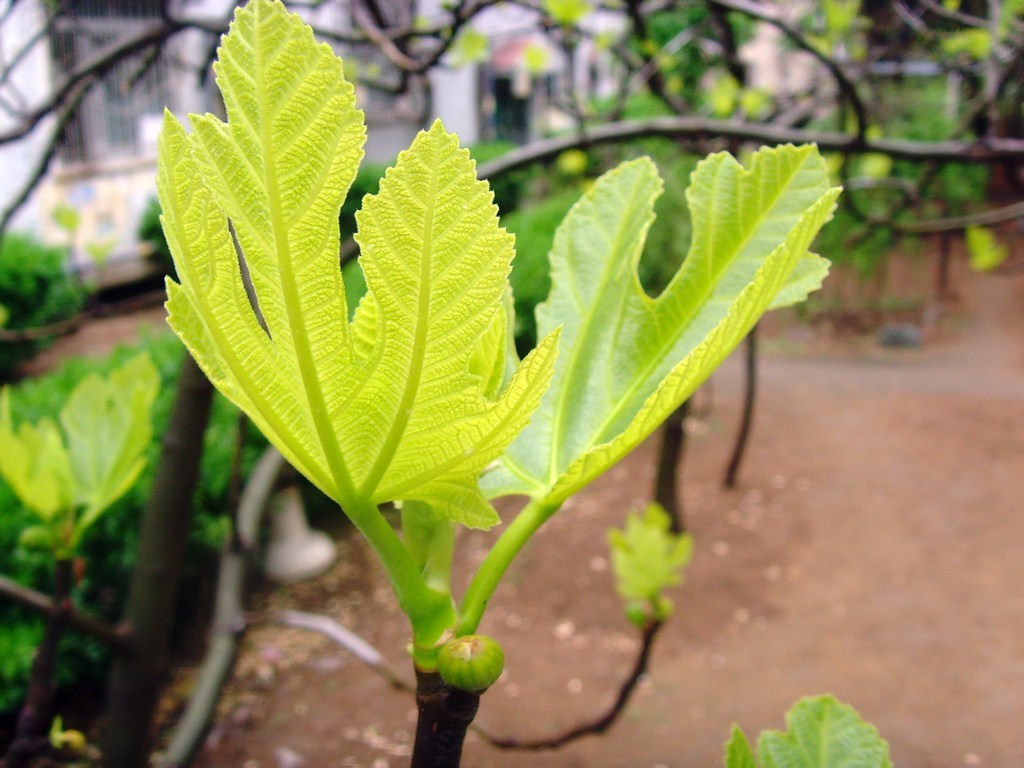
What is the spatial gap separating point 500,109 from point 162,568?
12957 mm

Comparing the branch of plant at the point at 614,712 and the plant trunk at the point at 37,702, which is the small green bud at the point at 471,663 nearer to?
the plant trunk at the point at 37,702

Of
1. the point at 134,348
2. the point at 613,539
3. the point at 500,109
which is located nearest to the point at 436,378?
the point at 613,539

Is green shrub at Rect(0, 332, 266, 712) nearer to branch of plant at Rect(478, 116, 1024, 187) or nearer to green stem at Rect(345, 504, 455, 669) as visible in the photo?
branch of plant at Rect(478, 116, 1024, 187)

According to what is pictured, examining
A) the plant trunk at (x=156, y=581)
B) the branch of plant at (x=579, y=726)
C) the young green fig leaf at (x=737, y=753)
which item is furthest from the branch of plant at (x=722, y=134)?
the young green fig leaf at (x=737, y=753)

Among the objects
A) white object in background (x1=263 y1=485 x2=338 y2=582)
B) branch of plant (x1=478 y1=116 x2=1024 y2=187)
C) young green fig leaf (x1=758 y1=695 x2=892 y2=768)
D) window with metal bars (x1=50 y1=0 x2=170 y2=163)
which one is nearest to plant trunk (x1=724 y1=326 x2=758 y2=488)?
branch of plant (x1=478 y1=116 x2=1024 y2=187)

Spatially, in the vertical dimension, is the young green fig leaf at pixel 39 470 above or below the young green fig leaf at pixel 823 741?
above

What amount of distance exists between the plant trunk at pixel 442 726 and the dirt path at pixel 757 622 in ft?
4.70

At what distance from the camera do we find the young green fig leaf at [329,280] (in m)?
0.26

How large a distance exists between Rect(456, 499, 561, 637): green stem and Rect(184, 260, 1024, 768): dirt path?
143 centimetres

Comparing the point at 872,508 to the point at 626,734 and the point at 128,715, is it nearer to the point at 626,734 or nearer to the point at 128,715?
the point at 626,734

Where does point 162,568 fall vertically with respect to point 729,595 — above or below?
above

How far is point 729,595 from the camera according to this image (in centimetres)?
249

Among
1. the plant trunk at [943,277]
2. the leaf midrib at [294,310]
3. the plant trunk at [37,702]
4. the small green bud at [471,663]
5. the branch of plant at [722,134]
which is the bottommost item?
the plant trunk at [943,277]

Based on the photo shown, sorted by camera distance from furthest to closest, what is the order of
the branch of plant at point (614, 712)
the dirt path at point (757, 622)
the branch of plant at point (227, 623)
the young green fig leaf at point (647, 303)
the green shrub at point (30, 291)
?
the green shrub at point (30, 291), the dirt path at point (757, 622), the branch of plant at point (227, 623), the branch of plant at point (614, 712), the young green fig leaf at point (647, 303)
